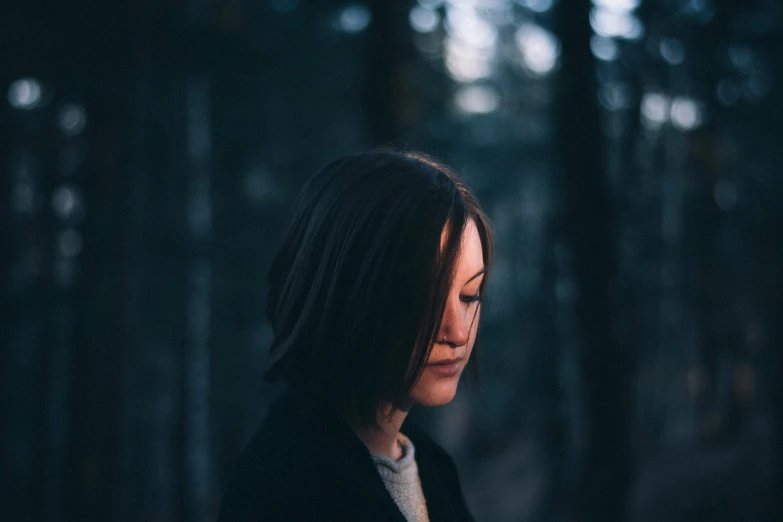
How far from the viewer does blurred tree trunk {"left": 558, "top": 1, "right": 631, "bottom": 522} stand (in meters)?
4.11

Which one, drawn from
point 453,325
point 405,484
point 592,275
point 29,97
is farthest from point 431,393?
point 29,97

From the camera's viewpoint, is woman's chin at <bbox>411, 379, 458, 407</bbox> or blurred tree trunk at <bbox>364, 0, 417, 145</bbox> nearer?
woman's chin at <bbox>411, 379, 458, 407</bbox>

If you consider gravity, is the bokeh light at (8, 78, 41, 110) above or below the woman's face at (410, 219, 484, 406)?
above

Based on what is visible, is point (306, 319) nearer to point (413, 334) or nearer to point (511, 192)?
point (413, 334)

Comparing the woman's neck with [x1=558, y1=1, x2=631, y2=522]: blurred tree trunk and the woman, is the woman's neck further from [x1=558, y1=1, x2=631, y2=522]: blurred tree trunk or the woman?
[x1=558, y1=1, x2=631, y2=522]: blurred tree trunk

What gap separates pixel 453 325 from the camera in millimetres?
1263

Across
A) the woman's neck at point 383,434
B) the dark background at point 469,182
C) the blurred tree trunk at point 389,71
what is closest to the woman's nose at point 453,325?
the woman's neck at point 383,434

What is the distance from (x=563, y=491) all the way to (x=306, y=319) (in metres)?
8.36

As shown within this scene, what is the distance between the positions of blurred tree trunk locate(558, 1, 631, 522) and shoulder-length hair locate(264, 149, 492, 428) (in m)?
3.29

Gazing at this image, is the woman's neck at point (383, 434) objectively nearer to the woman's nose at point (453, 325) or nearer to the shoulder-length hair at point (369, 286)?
the shoulder-length hair at point (369, 286)

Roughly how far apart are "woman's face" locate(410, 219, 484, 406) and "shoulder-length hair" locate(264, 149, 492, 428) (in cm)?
5

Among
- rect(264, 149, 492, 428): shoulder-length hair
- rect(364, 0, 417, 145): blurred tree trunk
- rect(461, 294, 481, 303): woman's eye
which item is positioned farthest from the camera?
rect(364, 0, 417, 145): blurred tree trunk

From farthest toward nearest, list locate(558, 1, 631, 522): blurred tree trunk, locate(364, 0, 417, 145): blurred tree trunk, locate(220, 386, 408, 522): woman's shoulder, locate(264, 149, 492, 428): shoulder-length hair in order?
1. locate(364, 0, 417, 145): blurred tree trunk
2. locate(558, 1, 631, 522): blurred tree trunk
3. locate(264, 149, 492, 428): shoulder-length hair
4. locate(220, 386, 408, 522): woman's shoulder

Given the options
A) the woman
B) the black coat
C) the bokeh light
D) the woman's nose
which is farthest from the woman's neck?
the bokeh light
